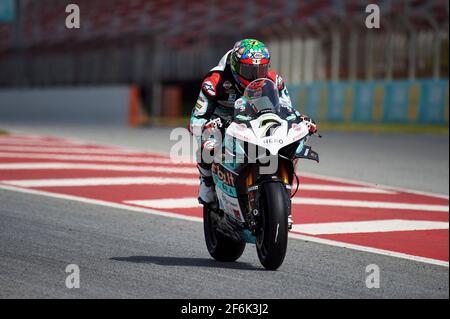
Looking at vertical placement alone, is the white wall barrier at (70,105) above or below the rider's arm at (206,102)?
below

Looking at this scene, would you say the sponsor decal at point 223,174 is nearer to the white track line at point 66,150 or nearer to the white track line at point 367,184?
the white track line at point 367,184

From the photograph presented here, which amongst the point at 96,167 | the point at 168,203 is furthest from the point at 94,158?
the point at 168,203

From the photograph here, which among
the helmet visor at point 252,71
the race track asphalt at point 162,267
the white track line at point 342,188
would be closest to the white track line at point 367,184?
Result: the white track line at point 342,188

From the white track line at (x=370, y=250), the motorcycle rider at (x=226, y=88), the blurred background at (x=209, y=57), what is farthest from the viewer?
the blurred background at (x=209, y=57)

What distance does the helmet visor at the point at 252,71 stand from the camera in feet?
22.1

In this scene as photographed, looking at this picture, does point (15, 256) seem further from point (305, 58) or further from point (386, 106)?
point (305, 58)

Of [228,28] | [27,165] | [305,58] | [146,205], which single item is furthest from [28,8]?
[146,205]

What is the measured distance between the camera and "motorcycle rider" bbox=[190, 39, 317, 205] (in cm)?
673

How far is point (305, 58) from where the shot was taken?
25469mm

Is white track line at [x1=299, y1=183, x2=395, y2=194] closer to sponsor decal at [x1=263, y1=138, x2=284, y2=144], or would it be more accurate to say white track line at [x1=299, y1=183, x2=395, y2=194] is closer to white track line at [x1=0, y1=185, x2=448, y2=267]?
white track line at [x1=0, y1=185, x2=448, y2=267]

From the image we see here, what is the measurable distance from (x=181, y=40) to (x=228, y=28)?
146 cm

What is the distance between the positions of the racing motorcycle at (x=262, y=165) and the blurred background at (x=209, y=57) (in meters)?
A: 14.6

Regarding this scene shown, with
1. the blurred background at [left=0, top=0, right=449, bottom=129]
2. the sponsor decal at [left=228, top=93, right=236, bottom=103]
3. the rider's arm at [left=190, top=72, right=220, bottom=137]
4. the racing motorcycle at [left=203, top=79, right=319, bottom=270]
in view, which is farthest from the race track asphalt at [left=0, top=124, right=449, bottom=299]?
the blurred background at [left=0, top=0, right=449, bottom=129]

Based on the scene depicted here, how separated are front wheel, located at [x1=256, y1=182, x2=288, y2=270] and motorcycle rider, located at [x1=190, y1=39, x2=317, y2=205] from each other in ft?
2.16
